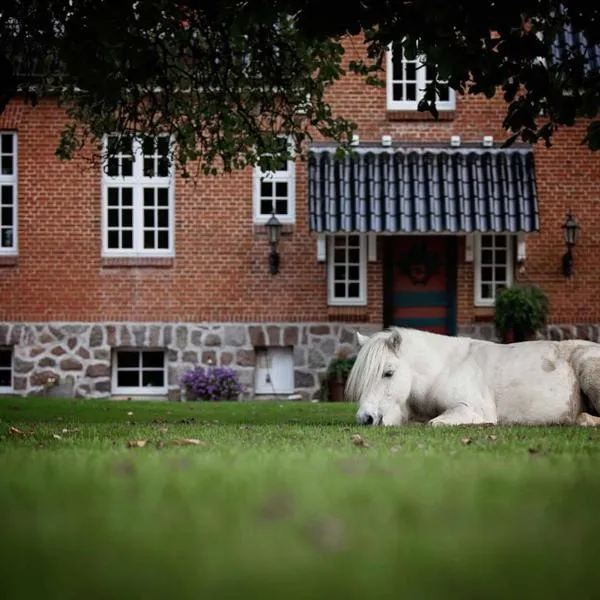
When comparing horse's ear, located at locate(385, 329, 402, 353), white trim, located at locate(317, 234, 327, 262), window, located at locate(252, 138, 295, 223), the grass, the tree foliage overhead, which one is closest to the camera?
the grass

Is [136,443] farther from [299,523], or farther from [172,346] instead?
[172,346]

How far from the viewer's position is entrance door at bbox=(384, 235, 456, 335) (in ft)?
70.5

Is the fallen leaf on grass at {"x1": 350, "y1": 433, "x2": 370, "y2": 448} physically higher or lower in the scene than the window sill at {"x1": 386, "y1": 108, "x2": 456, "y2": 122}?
lower

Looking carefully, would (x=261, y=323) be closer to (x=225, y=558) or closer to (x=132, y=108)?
(x=132, y=108)

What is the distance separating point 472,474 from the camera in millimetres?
5402

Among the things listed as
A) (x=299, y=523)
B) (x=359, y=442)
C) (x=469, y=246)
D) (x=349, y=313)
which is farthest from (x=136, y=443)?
(x=469, y=246)

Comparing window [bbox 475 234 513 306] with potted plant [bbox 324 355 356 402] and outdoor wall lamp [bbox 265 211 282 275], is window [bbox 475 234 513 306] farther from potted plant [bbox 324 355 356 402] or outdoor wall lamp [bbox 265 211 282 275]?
outdoor wall lamp [bbox 265 211 282 275]

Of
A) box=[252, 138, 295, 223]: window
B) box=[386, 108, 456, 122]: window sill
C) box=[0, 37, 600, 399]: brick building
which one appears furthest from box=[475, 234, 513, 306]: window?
box=[252, 138, 295, 223]: window

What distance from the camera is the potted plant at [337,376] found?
805 inches

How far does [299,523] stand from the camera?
3.71m

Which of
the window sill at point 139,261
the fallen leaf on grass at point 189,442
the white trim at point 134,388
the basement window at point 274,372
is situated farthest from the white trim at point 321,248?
the fallen leaf on grass at point 189,442

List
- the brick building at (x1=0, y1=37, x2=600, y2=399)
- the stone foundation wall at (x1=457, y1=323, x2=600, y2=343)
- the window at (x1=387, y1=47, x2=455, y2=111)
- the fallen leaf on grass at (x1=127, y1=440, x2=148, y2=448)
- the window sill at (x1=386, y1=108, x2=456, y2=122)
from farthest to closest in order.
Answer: the window at (x1=387, y1=47, x2=455, y2=111)
the window sill at (x1=386, y1=108, x2=456, y2=122)
the brick building at (x1=0, y1=37, x2=600, y2=399)
the stone foundation wall at (x1=457, y1=323, x2=600, y2=343)
the fallen leaf on grass at (x1=127, y1=440, x2=148, y2=448)

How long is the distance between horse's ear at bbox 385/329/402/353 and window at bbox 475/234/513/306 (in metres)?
10.8

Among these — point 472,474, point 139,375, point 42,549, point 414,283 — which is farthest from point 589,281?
point 42,549
